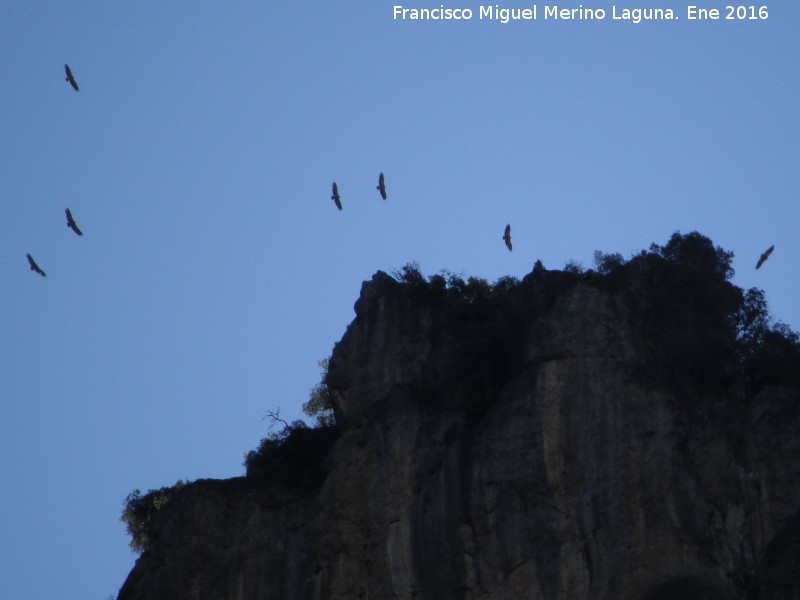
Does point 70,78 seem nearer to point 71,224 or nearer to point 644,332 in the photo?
point 71,224

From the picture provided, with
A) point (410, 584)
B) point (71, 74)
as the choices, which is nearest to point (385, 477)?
point (410, 584)

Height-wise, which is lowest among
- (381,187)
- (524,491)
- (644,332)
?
(524,491)

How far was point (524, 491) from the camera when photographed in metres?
49.2

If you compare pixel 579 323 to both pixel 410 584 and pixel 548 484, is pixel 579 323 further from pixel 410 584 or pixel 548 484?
pixel 410 584

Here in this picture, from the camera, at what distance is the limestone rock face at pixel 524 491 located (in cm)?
4756

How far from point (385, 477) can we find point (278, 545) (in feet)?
12.7

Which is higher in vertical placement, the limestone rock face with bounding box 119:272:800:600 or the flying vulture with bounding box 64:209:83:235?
the flying vulture with bounding box 64:209:83:235

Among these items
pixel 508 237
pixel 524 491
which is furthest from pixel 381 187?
pixel 524 491

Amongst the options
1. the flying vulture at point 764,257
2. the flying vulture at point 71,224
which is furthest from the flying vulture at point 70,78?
the flying vulture at point 764,257

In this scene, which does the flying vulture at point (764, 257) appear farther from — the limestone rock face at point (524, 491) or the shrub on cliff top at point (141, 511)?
the shrub on cliff top at point (141, 511)

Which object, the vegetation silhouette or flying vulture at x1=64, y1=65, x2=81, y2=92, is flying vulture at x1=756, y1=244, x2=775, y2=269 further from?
flying vulture at x1=64, y1=65, x2=81, y2=92

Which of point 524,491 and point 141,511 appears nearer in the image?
point 524,491

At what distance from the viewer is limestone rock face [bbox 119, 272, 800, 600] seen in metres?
47.6

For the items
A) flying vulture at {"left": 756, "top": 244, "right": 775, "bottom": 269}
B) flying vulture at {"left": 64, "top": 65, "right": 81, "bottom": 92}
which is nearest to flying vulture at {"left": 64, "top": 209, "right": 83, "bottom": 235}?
flying vulture at {"left": 64, "top": 65, "right": 81, "bottom": 92}
